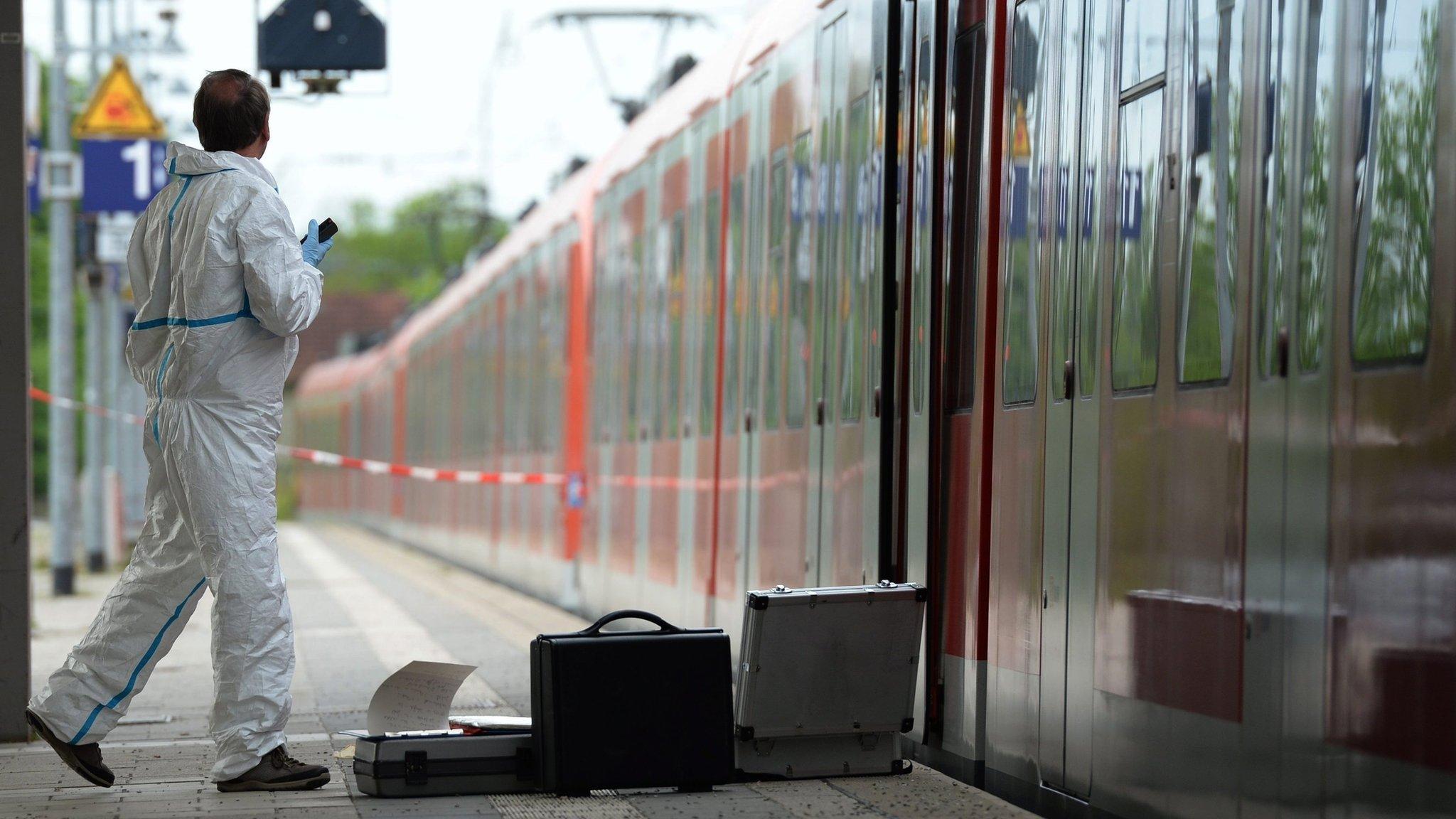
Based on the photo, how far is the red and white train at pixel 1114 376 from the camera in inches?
153

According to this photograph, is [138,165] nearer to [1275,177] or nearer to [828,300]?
[828,300]

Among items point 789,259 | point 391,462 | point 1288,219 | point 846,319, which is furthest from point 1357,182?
point 391,462

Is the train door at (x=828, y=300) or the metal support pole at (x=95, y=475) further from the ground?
the train door at (x=828, y=300)

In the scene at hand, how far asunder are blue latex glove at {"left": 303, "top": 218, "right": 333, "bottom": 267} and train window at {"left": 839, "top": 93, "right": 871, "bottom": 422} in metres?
2.05

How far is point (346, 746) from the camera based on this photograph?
6957 millimetres

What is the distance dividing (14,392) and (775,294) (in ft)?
10.4

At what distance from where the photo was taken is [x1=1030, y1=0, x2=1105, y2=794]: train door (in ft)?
17.4

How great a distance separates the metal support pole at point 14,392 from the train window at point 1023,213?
11.4 feet

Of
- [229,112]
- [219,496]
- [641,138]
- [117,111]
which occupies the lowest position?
[219,496]

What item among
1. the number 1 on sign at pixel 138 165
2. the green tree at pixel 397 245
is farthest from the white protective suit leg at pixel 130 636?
the green tree at pixel 397 245

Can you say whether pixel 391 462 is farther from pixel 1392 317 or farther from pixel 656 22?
pixel 1392 317

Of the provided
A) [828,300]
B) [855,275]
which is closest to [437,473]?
[828,300]

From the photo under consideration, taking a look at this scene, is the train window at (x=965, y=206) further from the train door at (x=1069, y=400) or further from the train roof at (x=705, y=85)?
the train roof at (x=705, y=85)

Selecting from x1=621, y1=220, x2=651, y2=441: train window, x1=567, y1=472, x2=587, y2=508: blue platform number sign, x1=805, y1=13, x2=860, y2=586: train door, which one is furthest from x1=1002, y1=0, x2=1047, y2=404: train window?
x1=567, y1=472, x2=587, y2=508: blue platform number sign
